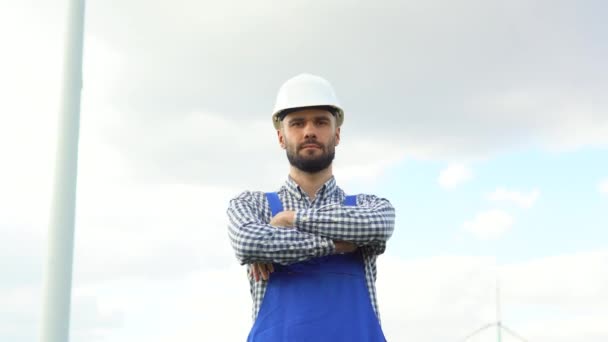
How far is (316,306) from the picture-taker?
391 centimetres

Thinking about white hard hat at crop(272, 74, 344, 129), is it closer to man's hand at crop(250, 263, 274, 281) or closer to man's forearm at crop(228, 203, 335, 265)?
man's forearm at crop(228, 203, 335, 265)

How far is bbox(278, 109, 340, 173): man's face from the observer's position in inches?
161

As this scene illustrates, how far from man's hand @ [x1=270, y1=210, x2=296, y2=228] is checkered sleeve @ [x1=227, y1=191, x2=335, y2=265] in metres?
0.05

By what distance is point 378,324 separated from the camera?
13.2 feet

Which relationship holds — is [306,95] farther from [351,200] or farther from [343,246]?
[343,246]
